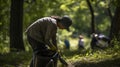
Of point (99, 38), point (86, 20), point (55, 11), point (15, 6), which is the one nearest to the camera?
point (15, 6)

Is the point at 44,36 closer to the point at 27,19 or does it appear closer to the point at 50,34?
the point at 50,34

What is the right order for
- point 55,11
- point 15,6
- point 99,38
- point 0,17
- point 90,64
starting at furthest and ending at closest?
point 55,11
point 0,17
point 99,38
point 15,6
point 90,64

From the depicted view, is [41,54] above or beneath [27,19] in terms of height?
above

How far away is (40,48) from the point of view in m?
9.69

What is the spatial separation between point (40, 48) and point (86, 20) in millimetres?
63691

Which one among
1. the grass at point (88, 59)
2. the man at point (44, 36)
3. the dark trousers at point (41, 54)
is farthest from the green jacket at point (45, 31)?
the grass at point (88, 59)

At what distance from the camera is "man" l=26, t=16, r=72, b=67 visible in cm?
921

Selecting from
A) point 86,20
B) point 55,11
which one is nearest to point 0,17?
point 55,11

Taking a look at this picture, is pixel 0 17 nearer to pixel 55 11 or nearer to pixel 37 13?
pixel 37 13

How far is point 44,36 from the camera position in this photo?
946 cm

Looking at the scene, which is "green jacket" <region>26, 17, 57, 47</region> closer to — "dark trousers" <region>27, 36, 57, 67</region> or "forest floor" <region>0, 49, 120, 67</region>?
"dark trousers" <region>27, 36, 57, 67</region>

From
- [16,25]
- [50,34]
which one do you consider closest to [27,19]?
[16,25]

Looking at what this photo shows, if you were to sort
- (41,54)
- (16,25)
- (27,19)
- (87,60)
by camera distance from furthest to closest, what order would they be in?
(27,19) → (16,25) → (87,60) → (41,54)

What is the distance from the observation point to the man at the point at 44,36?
9211mm
